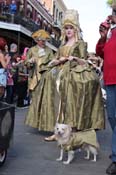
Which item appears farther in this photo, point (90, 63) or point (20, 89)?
point (20, 89)

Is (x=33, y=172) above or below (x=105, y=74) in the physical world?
below

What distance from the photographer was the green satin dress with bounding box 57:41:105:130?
6652mm

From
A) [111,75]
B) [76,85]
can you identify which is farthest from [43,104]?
[111,75]

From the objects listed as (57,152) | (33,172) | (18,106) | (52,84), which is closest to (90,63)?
(52,84)

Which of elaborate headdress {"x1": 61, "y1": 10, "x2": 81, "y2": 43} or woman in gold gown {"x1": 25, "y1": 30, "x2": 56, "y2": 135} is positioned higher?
elaborate headdress {"x1": 61, "y1": 10, "x2": 81, "y2": 43}

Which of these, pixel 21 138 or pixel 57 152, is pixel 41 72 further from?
pixel 57 152

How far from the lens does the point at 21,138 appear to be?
702 cm

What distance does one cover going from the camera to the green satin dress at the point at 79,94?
665cm

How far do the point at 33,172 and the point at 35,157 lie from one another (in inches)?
29.1

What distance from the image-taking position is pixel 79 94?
21.8ft

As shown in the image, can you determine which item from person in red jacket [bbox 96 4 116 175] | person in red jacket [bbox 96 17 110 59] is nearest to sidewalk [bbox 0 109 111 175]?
person in red jacket [bbox 96 4 116 175]

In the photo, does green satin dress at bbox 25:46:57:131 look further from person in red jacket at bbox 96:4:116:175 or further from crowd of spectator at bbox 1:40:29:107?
crowd of spectator at bbox 1:40:29:107

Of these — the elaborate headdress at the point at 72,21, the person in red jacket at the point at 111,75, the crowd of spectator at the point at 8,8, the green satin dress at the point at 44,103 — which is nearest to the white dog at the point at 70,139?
the person in red jacket at the point at 111,75

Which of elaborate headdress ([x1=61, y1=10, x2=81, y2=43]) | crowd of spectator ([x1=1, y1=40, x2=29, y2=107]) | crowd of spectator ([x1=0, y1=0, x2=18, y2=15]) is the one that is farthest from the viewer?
crowd of spectator ([x1=0, y1=0, x2=18, y2=15])
